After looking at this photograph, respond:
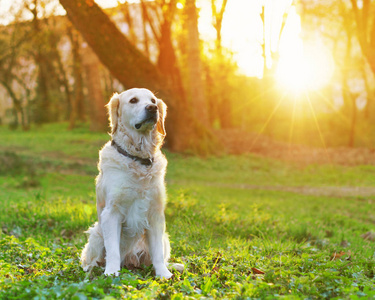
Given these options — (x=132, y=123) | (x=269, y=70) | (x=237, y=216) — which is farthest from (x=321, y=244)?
(x=269, y=70)

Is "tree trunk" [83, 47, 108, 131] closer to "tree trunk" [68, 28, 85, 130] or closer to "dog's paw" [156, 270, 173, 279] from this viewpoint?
"tree trunk" [68, 28, 85, 130]

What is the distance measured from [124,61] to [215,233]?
10485mm

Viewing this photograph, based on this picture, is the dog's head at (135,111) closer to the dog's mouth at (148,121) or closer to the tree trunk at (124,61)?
the dog's mouth at (148,121)

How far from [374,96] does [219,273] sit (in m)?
30.2

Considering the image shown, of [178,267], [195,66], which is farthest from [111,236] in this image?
[195,66]

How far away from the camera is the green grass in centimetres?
356

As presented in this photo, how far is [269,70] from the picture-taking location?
84.2ft

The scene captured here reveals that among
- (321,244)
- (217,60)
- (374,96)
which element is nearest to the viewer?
(321,244)

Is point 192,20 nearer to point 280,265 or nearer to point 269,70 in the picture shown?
point 269,70

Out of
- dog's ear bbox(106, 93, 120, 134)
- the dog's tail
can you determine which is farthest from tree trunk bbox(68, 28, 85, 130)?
the dog's tail

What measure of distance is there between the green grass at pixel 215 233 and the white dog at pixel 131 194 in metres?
0.24

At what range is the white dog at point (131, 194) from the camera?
428cm

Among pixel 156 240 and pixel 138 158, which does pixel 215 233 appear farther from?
pixel 138 158

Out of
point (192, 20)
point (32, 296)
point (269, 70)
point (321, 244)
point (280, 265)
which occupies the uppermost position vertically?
point (192, 20)
